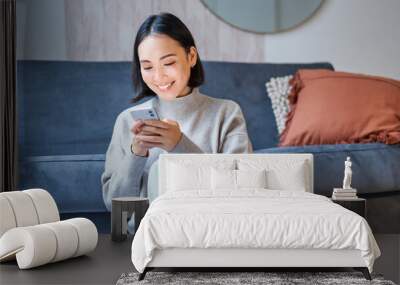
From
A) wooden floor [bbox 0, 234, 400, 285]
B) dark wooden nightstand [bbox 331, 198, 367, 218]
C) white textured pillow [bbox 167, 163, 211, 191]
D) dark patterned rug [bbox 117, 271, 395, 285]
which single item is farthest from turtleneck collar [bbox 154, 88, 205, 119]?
dark patterned rug [bbox 117, 271, 395, 285]

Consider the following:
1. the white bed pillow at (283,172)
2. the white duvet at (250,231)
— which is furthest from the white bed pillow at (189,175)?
the white duvet at (250,231)

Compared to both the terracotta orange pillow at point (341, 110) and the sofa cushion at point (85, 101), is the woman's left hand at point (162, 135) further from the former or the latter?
the terracotta orange pillow at point (341, 110)

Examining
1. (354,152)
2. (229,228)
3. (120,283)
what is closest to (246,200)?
(229,228)

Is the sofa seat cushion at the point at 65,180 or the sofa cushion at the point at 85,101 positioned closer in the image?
the sofa seat cushion at the point at 65,180

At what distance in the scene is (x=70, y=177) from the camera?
4.84 metres

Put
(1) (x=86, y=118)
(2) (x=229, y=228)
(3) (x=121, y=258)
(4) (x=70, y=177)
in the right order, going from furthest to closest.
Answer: (1) (x=86, y=118), (4) (x=70, y=177), (3) (x=121, y=258), (2) (x=229, y=228)

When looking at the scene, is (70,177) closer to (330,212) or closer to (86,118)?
(86,118)

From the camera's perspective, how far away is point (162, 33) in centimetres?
521

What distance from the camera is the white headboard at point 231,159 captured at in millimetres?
4754

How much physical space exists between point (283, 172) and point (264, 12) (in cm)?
155

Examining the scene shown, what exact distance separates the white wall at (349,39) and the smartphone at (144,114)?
1041 mm

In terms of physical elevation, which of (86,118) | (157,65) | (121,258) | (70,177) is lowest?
(121,258)

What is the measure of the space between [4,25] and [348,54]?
254 cm

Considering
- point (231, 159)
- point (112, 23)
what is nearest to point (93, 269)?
point (231, 159)
